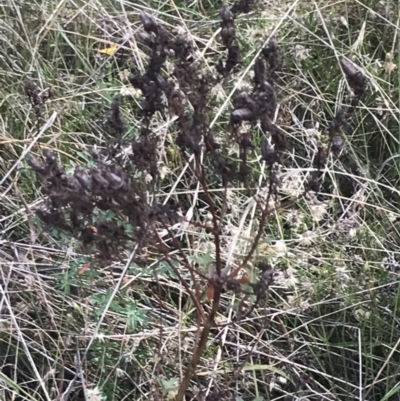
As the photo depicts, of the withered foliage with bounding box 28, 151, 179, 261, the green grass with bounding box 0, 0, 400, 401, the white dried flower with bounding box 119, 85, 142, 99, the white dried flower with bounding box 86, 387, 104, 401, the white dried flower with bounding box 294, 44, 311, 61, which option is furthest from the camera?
the white dried flower with bounding box 294, 44, 311, 61

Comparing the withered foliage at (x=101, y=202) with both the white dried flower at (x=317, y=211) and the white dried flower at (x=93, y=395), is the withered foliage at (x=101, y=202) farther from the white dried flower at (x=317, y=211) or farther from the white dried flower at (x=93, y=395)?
the white dried flower at (x=317, y=211)

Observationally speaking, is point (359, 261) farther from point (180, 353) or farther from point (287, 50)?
point (287, 50)

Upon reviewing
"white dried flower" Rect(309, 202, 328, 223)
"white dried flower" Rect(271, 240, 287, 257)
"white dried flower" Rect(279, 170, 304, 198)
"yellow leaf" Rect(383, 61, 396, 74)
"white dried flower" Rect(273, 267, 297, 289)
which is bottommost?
"white dried flower" Rect(273, 267, 297, 289)

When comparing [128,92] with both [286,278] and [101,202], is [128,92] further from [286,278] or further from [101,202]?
[101,202]

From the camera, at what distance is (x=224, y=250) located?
4.31 feet

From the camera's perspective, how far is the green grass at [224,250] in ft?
3.89

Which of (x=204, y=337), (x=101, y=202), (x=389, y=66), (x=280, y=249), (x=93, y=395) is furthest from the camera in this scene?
(x=389, y=66)

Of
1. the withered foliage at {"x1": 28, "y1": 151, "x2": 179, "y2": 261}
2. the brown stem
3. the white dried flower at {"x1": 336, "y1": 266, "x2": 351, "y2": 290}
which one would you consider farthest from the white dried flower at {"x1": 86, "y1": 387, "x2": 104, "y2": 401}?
the white dried flower at {"x1": 336, "y1": 266, "x2": 351, "y2": 290}

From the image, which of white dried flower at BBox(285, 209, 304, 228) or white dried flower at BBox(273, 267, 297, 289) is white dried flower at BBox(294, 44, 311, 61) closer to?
white dried flower at BBox(285, 209, 304, 228)

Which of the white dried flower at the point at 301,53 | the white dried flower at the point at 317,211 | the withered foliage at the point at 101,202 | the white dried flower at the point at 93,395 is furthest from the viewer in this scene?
the white dried flower at the point at 301,53

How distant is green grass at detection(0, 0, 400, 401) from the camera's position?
46.7 inches

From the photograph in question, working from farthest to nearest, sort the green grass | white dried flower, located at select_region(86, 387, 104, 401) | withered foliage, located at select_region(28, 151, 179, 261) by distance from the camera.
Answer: the green grass < white dried flower, located at select_region(86, 387, 104, 401) < withered foliage, located at select_region(28, 151, 179, 261)

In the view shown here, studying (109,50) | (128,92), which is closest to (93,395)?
(128,92)

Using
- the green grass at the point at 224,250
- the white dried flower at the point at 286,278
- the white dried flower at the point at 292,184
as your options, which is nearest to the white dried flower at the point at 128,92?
the green grass at the point at 224,250
